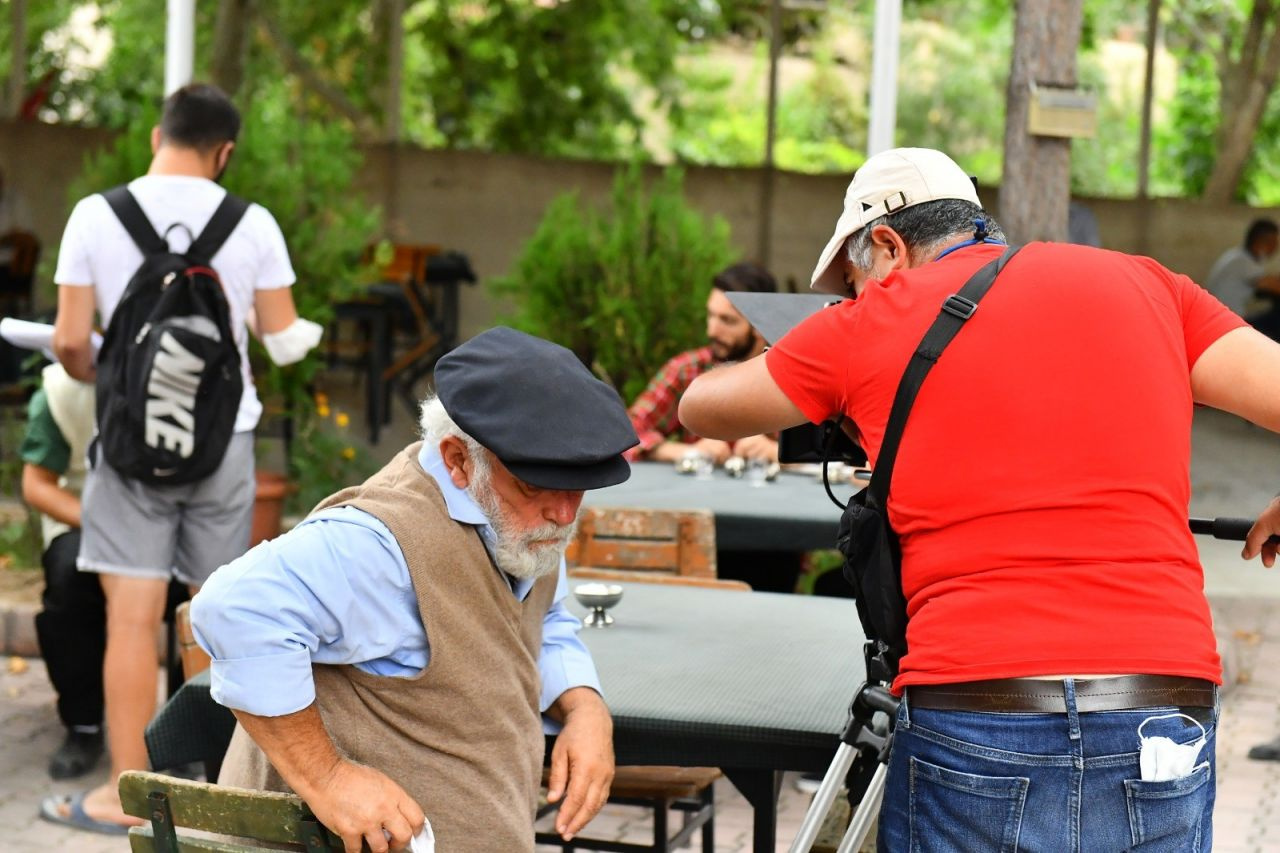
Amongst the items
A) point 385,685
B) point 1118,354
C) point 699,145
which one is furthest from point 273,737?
point 699,145

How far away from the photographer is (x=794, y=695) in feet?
10.3

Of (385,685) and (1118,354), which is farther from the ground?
(1118,354)

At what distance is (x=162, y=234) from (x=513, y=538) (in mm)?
2425

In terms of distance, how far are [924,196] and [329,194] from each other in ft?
16.7

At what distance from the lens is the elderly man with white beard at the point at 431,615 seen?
7.45 feet

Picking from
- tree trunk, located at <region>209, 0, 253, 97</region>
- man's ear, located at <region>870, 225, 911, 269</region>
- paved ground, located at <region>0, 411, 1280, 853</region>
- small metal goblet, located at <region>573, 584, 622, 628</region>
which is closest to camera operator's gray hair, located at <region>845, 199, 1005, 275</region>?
man's ear, located at <region>870, 225, 911, 269</region>

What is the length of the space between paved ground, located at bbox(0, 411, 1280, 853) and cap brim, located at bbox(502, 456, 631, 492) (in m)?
2.30

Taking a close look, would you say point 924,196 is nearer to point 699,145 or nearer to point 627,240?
point 627,240

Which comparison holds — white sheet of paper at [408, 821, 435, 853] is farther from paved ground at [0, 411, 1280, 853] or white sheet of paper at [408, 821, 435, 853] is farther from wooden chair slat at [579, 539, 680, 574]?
wooden chair slat at [579, 539, 680, 574]

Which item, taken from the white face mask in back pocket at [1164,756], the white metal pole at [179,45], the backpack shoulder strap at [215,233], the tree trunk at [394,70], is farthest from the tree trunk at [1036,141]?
the tree trunk at [394,70]

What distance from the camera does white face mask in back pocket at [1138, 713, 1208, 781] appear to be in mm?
2271

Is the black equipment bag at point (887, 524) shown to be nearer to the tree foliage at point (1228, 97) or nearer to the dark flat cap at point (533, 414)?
the dark flat cap at point (533, 414)

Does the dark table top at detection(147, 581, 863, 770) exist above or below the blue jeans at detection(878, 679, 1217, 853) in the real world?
below

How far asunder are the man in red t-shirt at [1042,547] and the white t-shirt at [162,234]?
256 centimetres
